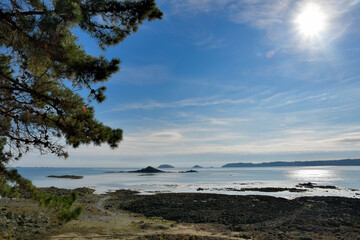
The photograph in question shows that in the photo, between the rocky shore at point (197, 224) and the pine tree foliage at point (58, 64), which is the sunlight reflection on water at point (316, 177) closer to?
the rocky shore at point (197, 224)

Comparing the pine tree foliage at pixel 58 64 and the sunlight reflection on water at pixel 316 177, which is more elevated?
the pine tree foliage at pixel 58 64

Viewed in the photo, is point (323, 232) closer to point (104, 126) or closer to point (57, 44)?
point (104, 126)

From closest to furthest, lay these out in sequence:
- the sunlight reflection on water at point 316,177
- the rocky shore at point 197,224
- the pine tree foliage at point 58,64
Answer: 1. the pine tree foliage at point 58,64
2. the rocky shore at point 197,224
3. the sunlight reflection on water at point 316,177

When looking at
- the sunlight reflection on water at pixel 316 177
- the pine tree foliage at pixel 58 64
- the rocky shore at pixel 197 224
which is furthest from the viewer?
the sunlight reflection on water at pixel 316 177

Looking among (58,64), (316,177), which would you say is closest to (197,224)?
(58,64)

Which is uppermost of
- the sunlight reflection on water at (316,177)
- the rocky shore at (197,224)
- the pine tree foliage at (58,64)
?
the pine tree foliage at (58,64)

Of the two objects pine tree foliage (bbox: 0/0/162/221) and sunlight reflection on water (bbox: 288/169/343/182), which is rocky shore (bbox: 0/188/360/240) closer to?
pine tree foliage (bbox: 0/0/162/221)

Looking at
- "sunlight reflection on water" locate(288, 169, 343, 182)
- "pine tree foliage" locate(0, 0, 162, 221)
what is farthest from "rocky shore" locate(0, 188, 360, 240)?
"sunlight reflection on water" locate(288, 169, 343, 182)

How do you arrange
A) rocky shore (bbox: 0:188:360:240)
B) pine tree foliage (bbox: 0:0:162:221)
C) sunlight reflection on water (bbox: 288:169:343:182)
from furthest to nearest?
sunlight reflection on water (bbox: 288:169:343:182) < rocky shore (bbox: 0:188:360:240) < pine tree foliage (bbox: 0:0:162:221)

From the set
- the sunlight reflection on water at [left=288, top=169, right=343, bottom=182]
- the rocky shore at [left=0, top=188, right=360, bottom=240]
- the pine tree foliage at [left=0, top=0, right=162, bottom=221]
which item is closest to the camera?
the pine tree foliage at [left=0, top=0, right=162, bottom=221]

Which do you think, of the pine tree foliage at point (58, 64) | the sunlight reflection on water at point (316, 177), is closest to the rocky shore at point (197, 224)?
the pine tree foliage at point (58, 64)

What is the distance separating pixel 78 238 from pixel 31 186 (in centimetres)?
739

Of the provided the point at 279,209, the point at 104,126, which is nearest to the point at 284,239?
the point at 279,209

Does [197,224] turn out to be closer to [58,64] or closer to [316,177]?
[58,64]
